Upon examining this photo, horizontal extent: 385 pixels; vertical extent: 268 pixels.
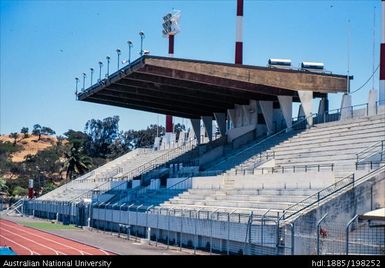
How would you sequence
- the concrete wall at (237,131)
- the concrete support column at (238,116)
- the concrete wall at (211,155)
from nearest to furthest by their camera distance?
the concrete wall at (211,155)
the concrete wall at (237,131)
the concrete support column at (238,116)

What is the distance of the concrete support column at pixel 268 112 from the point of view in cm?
4716

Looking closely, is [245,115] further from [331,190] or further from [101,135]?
[101,135]

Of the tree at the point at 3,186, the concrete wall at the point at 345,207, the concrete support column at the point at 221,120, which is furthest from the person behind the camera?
the tree at the point at 3,186

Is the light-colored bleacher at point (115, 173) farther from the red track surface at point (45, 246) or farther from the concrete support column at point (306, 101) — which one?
the red track surface at point (45, 246)

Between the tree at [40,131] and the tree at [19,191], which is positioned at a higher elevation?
the tree at [40,131]

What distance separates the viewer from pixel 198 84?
140 feet

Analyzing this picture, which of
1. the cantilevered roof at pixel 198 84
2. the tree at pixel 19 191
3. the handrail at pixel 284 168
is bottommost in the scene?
the tree at pixel 19 191

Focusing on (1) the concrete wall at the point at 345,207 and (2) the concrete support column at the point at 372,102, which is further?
(2) the concrete support column at the point at 372,102

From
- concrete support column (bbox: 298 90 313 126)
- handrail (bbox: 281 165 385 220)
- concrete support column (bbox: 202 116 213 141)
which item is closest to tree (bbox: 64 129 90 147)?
concrete support column (bbox: 202 116 213 141)

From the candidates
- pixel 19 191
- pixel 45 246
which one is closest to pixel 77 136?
pixel 19 191

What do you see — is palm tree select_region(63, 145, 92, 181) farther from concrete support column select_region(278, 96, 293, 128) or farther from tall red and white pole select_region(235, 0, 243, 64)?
concrete support column select_region(278, 96, 293, 128)

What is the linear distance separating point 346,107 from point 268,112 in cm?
814

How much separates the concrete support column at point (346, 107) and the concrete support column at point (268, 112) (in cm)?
649

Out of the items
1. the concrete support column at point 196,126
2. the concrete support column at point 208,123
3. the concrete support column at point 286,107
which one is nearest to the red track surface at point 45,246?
the concrete support column at point 286,107
